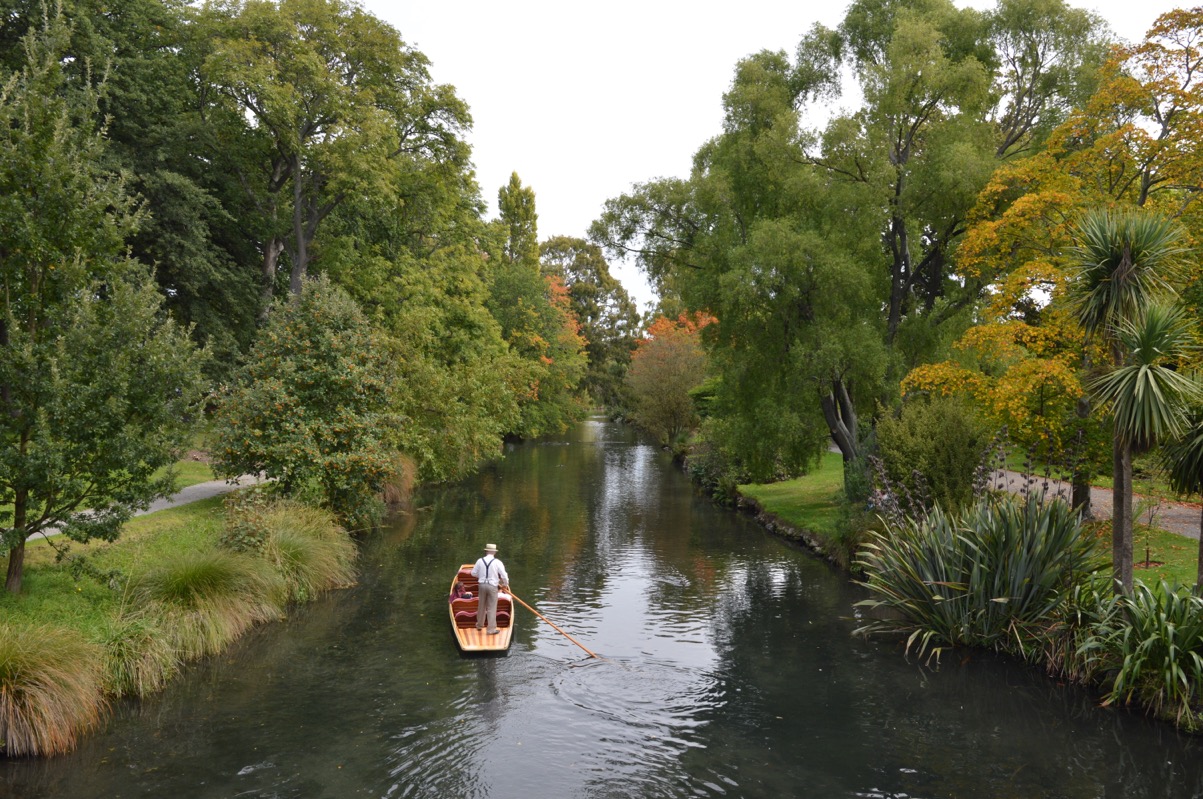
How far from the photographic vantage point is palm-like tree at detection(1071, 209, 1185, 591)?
11469 millimetres

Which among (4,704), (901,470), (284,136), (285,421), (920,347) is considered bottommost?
(4,704)

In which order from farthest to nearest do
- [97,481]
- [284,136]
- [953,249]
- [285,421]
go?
[284,136], [953,249], [285,421], [97,481]

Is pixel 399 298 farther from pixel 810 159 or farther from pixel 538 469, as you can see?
pixel 810 159

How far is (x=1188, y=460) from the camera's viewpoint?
39.8 feet

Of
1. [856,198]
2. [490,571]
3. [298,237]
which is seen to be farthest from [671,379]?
[490,571]

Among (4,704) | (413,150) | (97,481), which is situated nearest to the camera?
(4,704)

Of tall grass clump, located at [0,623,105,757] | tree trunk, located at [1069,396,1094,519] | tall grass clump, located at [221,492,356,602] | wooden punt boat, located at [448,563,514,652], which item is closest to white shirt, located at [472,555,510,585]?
wooden punt boat, located at [448,563,514,652]

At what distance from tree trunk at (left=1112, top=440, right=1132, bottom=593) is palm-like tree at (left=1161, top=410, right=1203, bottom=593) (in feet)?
2.02

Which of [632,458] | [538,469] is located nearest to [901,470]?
[538,469]

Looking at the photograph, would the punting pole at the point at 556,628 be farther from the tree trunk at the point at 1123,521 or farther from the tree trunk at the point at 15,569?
the tree trunk at the point at 1123,521

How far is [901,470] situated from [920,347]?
274 inches

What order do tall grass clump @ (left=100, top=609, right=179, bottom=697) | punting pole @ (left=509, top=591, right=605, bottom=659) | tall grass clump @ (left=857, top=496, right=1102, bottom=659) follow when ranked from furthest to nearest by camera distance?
punting pole @ (left=509, top=591, right=605, bottom=659) < tall grass clump @ (left=857, top=496, right=1102, bottom=659) < tall grass clump @ (left=100, top=609, right=179, bottom=697)

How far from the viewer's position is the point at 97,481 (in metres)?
12.7

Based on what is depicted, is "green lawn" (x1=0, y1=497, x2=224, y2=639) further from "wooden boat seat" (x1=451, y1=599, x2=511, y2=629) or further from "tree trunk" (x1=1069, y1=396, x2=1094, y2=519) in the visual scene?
"tree trunk" (x1=1069, y1=396, x2=1094, y2=519)
